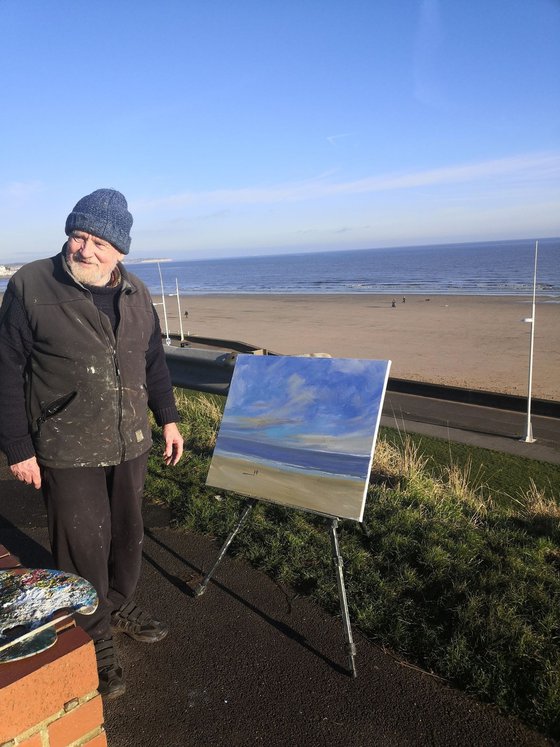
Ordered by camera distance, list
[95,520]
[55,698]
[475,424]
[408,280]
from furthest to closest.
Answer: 1. [408,280]
2. [475,424]
3. [95,520]
4. [55,698]

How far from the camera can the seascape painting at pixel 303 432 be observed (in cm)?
338

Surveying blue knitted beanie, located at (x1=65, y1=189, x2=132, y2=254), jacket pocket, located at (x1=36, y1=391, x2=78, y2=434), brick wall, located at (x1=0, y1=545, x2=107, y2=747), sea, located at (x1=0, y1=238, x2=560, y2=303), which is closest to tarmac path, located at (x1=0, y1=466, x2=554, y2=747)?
brick wall, located at (x1=0, y1=545, x2=107, y2=747)

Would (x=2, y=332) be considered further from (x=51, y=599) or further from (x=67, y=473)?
(x=51, y=599)

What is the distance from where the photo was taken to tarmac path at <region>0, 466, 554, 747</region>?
8.70 ft

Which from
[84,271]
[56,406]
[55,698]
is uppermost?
[84,271]

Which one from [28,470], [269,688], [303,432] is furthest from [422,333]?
[28,470]

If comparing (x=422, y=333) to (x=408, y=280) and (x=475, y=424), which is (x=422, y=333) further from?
(x=408, y=280)

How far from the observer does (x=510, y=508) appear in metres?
5.21

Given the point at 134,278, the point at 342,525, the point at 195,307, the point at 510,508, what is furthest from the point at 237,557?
the point at 195,307

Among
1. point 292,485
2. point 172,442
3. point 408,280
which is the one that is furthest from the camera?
point 408,280

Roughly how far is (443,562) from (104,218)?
9.68 ft

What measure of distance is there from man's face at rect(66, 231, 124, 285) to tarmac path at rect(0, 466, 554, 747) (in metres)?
2.08

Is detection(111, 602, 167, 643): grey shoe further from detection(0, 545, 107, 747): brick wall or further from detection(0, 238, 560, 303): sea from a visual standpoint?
detection(0, 238, 560, 303): sea

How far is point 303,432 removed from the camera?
11.9ft
